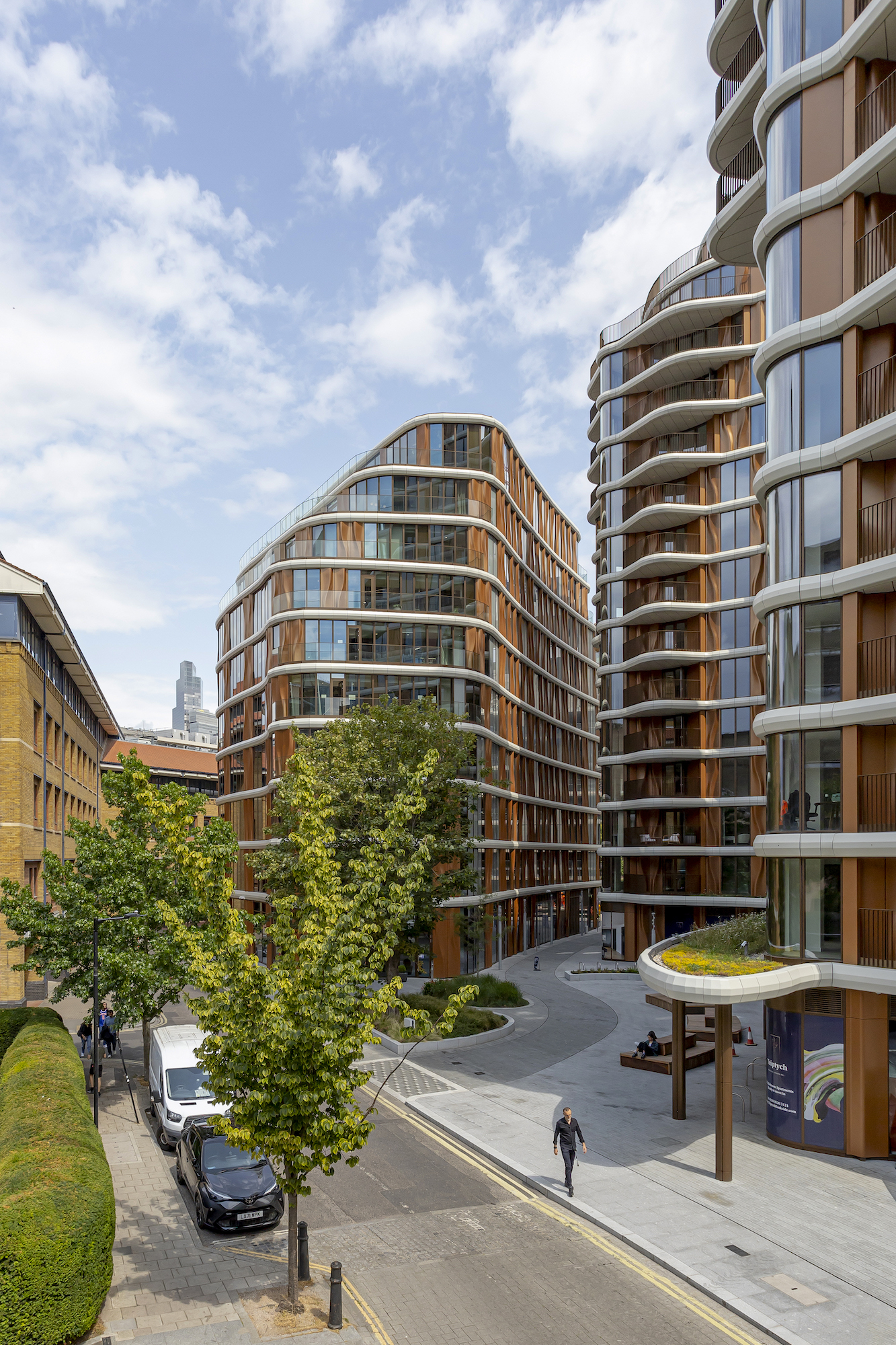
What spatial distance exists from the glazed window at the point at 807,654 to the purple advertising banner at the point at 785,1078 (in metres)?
6.86

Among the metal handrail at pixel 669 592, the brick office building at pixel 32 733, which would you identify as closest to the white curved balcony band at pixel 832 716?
the brick office building at pixel 32 733

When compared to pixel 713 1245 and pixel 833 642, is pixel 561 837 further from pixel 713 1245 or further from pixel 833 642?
pixel 713 1245

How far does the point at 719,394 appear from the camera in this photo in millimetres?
54812

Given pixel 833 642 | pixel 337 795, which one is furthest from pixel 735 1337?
pixel 337 795

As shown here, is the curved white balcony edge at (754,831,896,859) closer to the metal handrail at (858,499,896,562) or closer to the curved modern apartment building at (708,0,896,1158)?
the curved modern apartment building at (708,0,896,1158)

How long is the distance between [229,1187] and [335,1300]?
442cm

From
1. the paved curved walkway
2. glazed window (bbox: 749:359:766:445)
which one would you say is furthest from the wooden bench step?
glazed window (bbox: 749:359:766:445)

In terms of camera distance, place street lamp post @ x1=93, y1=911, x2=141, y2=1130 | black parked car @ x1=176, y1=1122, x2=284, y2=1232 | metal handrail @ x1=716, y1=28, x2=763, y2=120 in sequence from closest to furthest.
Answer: black parked car @ x1=176, y1=1122, x2=284, y2=1232 → street lamp post @ x1=93, y1=911, x2=141, y2=1130 → metal handrail @ x1=716, y1=28, x2=763, y2=120

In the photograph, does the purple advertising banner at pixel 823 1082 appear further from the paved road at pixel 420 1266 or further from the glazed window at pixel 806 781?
the paved road at pixel 420 1266

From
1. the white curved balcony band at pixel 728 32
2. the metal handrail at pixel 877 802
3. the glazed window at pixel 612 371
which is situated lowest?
the metal handrail at pixel 877 802

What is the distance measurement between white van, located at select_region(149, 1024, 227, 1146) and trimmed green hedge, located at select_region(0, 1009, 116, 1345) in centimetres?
573

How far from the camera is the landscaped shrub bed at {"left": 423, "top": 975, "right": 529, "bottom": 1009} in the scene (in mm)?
39406

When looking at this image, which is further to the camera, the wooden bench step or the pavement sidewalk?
the wooden bench step

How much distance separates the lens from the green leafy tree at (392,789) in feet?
118
